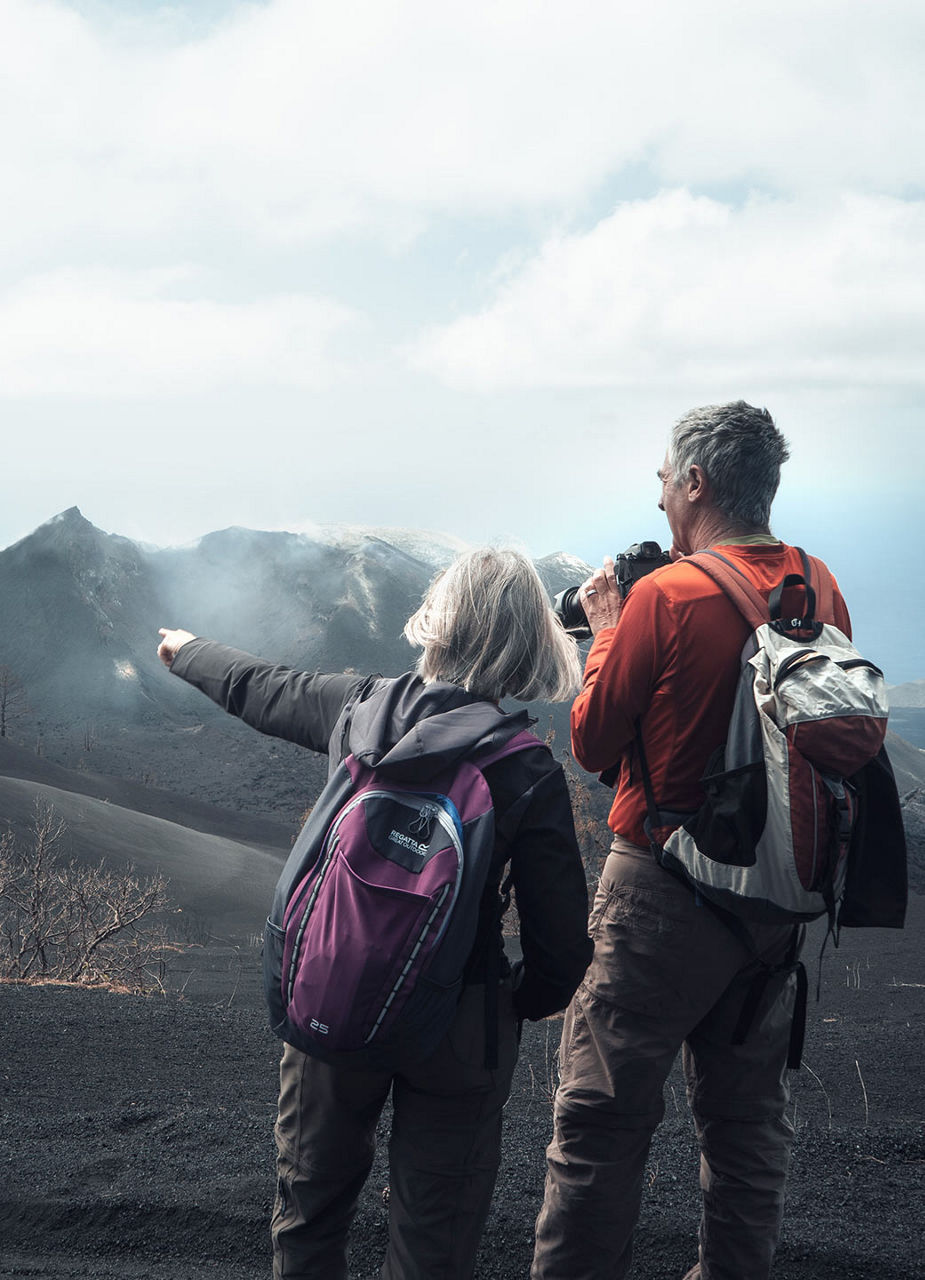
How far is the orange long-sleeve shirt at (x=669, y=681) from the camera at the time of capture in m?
2.09

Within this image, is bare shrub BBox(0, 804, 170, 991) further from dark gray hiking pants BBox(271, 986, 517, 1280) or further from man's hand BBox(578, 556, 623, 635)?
man's hand BBox(578, 556, 623, 635)

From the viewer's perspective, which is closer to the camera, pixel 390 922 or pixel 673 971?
pixel 390 922

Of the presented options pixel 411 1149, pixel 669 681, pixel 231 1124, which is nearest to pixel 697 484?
pixel 669 681

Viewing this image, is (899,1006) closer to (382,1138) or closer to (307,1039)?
(382,1138)

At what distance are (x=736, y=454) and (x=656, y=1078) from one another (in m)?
1.39

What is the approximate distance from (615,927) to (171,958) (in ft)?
37.3

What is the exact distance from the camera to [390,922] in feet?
5.61

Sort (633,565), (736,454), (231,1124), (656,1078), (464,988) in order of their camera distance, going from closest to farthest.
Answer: (464,988)
(656,1078)
(736,454)
(633,565)
(231,1124)

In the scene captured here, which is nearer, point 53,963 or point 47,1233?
point 47,1233

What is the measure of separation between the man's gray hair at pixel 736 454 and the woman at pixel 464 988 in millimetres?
549

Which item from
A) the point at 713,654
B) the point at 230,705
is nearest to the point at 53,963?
the point at 230,705

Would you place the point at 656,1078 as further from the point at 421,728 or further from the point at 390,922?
the point at 421,728

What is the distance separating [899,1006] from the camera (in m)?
9.51

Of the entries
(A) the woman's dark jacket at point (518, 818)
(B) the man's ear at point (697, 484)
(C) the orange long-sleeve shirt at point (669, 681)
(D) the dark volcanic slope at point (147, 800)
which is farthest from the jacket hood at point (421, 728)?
(D) the dark volcanic slope at point (147, 800)
